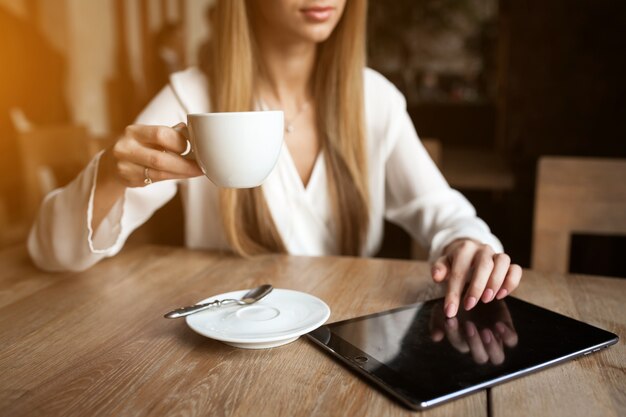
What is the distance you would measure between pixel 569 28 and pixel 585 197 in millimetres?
857

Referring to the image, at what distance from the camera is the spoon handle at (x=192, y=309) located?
2.28 feet

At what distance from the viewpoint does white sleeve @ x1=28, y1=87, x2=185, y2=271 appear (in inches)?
37.9

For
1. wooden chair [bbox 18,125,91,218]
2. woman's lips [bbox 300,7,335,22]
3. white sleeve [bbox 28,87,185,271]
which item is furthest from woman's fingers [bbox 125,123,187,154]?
wooden chair [bbox 18,125,91,218]

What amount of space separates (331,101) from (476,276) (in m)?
0.70

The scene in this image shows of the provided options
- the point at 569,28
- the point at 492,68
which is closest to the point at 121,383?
the point at 569,28

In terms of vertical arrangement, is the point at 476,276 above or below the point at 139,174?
below

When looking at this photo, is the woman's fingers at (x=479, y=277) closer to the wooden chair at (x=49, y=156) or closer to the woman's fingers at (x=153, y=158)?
the woman's fingers at (x=153, y=158)

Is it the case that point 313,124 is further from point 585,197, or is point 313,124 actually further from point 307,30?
point 585,197

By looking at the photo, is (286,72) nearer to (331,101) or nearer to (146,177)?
(331,101)

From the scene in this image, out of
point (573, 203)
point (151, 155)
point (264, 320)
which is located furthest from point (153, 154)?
point (573, 203)

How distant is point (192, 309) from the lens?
72 centimetres

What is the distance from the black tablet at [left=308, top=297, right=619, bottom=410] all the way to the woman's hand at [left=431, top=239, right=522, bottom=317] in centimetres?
2

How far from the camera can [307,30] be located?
120cm

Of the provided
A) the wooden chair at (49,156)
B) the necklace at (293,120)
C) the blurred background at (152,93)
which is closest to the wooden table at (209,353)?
the necklace at (293,120)
